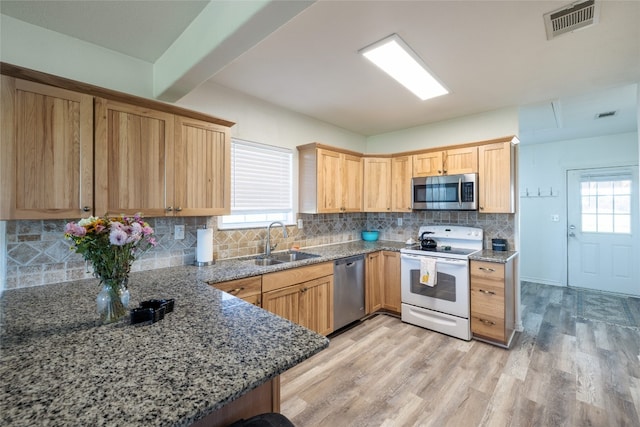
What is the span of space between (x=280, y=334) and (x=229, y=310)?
39cm

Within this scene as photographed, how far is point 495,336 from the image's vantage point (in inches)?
111

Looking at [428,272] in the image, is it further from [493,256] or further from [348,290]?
[348,290]

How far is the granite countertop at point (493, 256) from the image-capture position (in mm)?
2771

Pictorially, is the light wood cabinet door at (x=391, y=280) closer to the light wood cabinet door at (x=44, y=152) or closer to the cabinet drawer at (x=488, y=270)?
the cabinet drawer at (x=488, y=270)

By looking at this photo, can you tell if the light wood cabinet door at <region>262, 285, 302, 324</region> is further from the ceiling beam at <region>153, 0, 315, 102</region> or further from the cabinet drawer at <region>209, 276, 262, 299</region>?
the ceiling beam at <region>153, 0, 315, 102</region>

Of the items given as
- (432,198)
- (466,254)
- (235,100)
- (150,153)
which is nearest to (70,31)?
(150,153)

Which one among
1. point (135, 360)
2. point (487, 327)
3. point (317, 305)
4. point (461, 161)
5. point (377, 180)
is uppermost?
point (461, 161)

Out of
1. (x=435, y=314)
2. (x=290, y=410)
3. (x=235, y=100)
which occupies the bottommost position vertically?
(x=290, y=410)

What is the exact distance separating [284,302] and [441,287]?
1.78 metres

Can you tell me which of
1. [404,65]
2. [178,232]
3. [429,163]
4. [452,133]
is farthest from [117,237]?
[452,133]

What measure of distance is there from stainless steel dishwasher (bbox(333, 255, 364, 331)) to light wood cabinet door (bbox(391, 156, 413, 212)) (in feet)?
3.24

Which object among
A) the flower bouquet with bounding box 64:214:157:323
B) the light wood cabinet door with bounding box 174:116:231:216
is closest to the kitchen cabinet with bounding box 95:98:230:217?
the light wood cabinet door with bounding box 174:116:231:216

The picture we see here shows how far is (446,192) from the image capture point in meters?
3.41

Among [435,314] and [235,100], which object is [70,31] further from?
[435,314]
